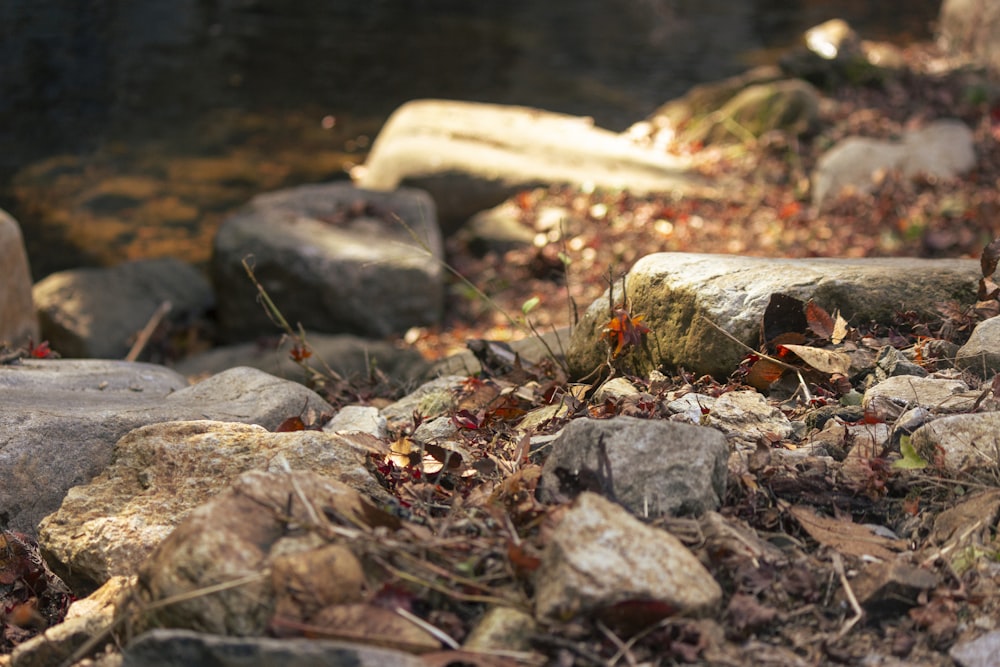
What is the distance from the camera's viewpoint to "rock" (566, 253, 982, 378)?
2.75 metres

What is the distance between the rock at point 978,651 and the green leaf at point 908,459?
19.1 inches

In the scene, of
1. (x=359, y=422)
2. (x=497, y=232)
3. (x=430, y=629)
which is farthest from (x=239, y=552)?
(x=497, y=232)

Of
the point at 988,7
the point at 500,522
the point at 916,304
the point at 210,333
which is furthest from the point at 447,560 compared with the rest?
the point at 988,7

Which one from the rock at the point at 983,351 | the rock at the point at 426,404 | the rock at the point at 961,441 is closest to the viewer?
A: the rock at the point at 961,441

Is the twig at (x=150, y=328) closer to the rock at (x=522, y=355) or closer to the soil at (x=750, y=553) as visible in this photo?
the rock at (x=522, y=355)

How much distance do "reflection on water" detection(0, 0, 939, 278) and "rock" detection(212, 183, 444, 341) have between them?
1.64 meters

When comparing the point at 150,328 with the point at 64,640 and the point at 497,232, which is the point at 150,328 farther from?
the point at 64,640

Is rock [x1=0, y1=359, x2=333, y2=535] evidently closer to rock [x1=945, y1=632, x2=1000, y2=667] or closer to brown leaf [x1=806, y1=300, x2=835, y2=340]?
brown leaf [x1=806, y1=300, x2=835, y2=340]

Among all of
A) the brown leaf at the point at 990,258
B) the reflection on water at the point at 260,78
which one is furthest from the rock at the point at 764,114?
the brown leaf at the point at 990,258

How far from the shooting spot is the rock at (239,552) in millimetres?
1697

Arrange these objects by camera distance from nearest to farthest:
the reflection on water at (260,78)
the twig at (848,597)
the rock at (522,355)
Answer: the twig at (848,597) → the rock at (522,355) → the reflection on water at (260,78)

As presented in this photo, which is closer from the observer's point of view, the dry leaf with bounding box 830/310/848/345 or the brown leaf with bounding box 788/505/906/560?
the brown leaf with bounding box 788/505/906/560

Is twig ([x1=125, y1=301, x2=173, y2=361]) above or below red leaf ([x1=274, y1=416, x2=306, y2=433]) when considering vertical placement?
below

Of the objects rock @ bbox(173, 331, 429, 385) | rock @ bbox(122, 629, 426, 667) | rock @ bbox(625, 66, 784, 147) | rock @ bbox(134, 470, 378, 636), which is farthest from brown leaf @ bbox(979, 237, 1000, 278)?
rock @ bbox(625, 66, 784, 147)
